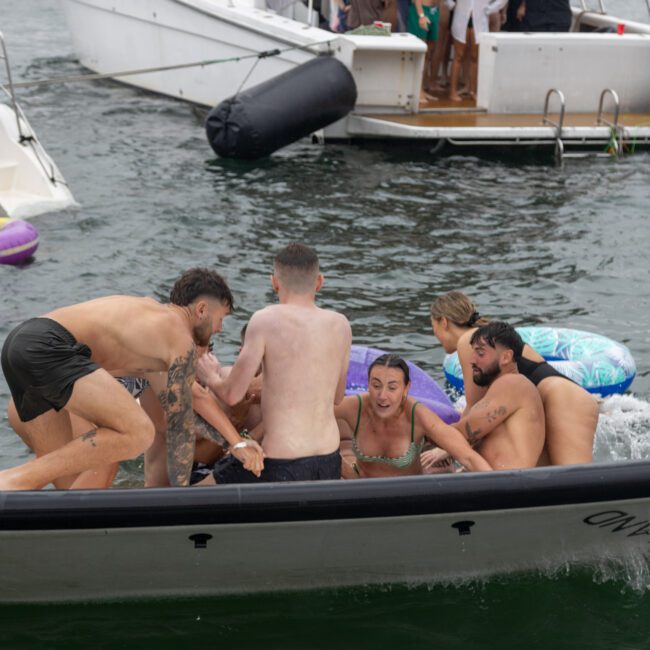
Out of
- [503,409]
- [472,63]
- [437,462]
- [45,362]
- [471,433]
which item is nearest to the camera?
[45,362]

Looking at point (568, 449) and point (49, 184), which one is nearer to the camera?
point (568, 449)

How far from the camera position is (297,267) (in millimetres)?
5750

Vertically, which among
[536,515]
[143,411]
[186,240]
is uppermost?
[143,411]

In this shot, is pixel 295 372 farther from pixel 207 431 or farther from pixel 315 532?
pixel 315 532

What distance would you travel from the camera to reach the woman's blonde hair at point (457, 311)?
276 inches

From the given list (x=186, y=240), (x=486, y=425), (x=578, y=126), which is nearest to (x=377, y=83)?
(x=578, y=126)

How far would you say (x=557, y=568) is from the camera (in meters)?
6.24

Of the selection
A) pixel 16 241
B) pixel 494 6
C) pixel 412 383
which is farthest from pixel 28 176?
pixel 412 383

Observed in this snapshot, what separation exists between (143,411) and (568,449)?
2220mm

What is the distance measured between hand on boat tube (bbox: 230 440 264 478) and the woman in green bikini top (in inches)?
26.6

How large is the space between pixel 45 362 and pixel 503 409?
7.63ft

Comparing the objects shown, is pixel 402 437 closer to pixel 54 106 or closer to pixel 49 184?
pixel 49 184

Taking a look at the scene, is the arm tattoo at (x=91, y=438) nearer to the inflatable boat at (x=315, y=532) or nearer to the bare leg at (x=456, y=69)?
the inflatable boat at (x=315, y=532)

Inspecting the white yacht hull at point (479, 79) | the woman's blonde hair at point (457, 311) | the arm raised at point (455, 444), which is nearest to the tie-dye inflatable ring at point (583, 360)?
the woman's blonde hair at point (457, 311)
